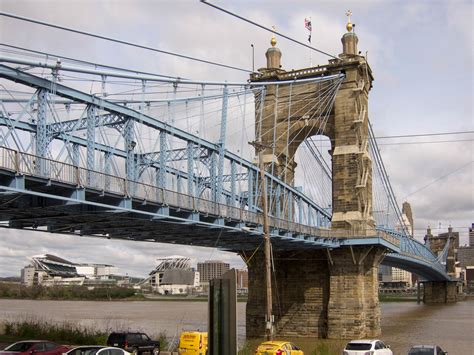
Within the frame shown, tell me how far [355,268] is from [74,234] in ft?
83.5

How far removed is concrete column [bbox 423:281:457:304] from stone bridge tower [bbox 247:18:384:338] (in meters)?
94.7

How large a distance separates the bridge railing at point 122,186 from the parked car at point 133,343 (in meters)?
6.47

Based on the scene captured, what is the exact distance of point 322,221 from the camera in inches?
2299

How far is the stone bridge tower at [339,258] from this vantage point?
49.9m

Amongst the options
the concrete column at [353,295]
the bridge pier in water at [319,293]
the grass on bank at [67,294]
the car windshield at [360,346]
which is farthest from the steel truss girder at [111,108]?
the grass on bank at [67,294]

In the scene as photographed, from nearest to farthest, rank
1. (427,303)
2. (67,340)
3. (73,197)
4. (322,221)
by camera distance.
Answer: (73,197), (67,340), (322,221), (427,303)

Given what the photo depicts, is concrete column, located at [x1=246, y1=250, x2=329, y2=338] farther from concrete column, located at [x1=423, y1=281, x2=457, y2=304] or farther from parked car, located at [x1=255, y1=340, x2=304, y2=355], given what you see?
concrete column, located at [x1=423, y1=281, x2=457, y2=304]

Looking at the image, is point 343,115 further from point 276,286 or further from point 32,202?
point 32,202

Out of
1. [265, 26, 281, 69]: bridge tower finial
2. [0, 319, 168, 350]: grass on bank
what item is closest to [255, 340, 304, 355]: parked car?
[0, 319, 168, 350]: grass on bank

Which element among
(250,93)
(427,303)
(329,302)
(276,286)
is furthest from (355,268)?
(427,303)

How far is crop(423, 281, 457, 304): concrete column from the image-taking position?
140250 mm

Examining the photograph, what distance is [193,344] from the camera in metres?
27.8

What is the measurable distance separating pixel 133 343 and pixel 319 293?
25315mm

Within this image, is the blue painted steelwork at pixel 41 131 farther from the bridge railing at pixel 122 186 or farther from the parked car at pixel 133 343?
the parked car at pixel 133 343
